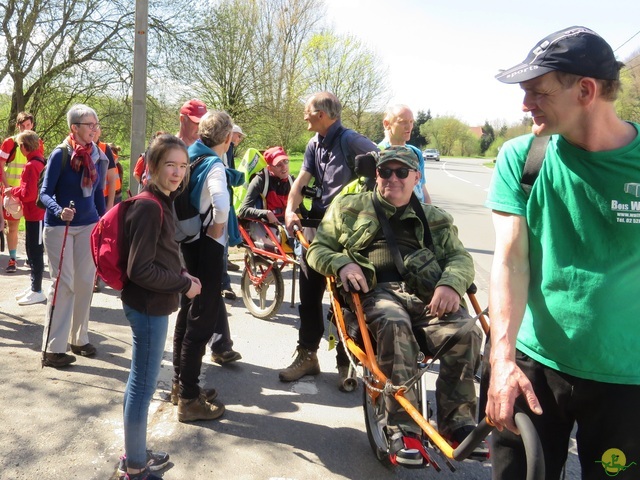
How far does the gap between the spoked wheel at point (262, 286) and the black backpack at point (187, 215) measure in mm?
2299

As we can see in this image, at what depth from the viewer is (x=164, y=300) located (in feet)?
9.27

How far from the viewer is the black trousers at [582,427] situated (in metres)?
1.78

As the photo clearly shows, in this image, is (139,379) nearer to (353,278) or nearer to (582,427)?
(353,278)

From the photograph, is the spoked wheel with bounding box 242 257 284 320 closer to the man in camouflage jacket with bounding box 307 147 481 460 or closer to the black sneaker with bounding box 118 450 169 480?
the man in camouflage jacket with bounding box 307 147 481 460

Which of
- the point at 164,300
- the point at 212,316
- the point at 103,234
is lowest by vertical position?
the point at 212,316

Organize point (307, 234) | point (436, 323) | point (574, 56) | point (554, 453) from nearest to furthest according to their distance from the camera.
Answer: point (574, 56) < point (554, 453) < point (436, 323) < point (307, 234)

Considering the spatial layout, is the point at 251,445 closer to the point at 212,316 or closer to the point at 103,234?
the point at 212,316

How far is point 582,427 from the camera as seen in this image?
1875mm

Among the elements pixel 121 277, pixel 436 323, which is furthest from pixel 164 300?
pixel 436 323

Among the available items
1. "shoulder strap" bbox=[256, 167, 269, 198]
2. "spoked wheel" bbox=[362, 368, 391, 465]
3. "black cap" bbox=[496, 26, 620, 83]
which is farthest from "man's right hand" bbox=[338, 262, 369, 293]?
"shoulder strap" bbox=[256, 167, 269, 198]

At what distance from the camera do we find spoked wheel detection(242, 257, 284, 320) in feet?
19.1

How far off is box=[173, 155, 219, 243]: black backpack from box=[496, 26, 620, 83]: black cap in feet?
7.59

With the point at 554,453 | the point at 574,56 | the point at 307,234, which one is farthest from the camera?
the point at 307,234

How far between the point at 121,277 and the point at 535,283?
6.22 ft
